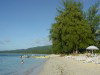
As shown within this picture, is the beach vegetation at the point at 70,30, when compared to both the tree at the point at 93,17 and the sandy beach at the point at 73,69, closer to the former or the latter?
the tree at the point at 93,17

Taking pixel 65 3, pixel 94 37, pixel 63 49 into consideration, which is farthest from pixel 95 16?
pixel 63 49

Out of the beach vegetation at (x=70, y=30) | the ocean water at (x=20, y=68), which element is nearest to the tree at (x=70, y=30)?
the beach vegetation at (x=70, y=30)

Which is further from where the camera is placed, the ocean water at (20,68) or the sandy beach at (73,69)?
the ocean water at (20,68)

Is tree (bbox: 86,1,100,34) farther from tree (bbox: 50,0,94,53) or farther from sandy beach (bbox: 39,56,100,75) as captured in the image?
sandy beach (bbox: 39,56,100,75)

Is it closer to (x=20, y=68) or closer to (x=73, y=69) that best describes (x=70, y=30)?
(x=20, y=68)

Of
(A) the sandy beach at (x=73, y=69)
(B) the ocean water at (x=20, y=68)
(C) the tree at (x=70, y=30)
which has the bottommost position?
(B) the ocean water at (x=20, y=68)

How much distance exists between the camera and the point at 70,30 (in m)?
46.0

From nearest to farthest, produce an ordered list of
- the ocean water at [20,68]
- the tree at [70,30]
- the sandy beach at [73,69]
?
1. the sandy beach at [73,69]
2. the ocean water at [20,68]
3. the tree at [70,30]

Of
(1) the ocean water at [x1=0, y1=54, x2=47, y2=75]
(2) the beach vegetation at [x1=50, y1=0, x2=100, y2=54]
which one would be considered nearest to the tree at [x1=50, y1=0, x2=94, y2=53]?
(2) the beach vegetation at [x1=50, y1=0, x2=100, y2=54]

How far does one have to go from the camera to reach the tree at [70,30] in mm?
46309

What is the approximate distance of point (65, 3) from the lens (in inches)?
1955

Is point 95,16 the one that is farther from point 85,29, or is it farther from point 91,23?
point 85,29

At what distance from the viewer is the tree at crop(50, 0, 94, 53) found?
1823 inches

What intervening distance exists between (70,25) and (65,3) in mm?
6259
